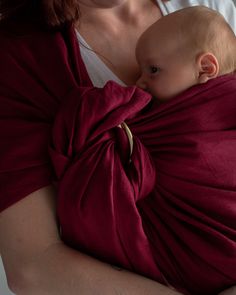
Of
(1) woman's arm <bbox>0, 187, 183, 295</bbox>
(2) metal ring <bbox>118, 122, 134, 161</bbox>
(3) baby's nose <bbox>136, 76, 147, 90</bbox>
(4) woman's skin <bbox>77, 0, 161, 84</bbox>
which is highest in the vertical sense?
(4) woman's skin <bbox>77, 0, 161, 84</bbox>

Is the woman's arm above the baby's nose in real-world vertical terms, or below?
below

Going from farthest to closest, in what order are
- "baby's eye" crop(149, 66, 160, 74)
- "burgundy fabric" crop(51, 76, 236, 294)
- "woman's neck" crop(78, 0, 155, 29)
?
A: 1. "woman's neck" crop(78, 0, 155, 29)
2. "baby's eye" crop(149, 66, 160, 74)
3. "burgundy fabric" crop(51, 76, 236, 294)

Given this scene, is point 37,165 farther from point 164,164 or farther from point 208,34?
point 208,34

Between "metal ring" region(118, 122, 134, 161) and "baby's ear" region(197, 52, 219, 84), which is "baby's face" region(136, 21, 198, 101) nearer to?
"baby's ear" region(197, 52, 219, 84)

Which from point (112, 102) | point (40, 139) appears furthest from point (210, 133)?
point (40, 139)

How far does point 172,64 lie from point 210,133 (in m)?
0.15

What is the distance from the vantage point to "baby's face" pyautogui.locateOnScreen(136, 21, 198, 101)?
A: 0.86m

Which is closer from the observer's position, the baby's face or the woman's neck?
the baby's face

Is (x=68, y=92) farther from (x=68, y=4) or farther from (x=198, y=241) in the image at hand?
(x=198, y=241)

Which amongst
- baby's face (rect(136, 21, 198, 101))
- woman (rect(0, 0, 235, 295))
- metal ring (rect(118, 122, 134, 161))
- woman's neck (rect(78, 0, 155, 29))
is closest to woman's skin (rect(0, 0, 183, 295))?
woman (rect(0, 0, 235, 295))

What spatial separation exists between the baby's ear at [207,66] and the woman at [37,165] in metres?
0.17

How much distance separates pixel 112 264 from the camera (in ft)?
2.70

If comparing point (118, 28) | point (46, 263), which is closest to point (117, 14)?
point (118, 28)

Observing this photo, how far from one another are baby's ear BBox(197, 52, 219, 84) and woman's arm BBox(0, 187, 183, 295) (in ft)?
1.14
